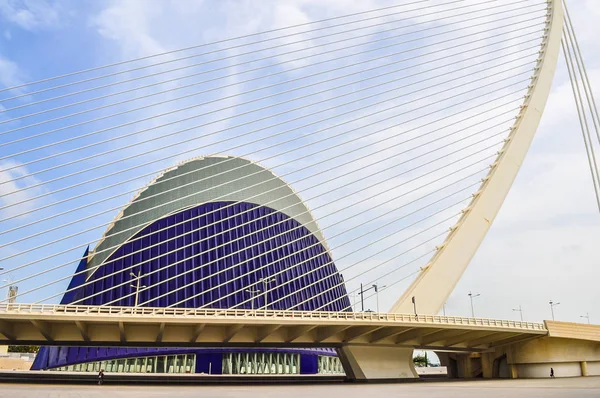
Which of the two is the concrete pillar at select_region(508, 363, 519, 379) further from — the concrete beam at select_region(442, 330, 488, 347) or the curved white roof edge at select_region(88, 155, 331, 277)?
the curved white roof edge at select_region(88, 155, 331, 277)

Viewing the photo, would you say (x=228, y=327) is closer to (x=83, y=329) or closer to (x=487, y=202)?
(x=83, y=329)

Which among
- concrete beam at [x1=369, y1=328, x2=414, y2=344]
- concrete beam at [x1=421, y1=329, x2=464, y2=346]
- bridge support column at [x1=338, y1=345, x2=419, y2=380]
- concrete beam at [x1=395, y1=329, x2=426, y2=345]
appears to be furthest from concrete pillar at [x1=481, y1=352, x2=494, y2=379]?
concrete beam at [x1=369, y1=328, x2=414, y2=344]

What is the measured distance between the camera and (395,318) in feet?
97.6

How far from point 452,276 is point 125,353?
98.3ft

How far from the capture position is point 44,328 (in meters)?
25.6

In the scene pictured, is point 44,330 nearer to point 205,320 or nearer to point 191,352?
point 205,320

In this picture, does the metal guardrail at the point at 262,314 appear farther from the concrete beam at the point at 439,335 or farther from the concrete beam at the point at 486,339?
the concrete beam at the point at 486,339

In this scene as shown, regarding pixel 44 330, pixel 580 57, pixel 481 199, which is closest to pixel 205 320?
pixel 44 330

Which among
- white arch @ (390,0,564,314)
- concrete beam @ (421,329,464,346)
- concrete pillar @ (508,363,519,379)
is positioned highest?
white arch @ (390,0,564,314)

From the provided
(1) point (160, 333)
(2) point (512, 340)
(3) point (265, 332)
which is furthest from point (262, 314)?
(2) point (512, 340)

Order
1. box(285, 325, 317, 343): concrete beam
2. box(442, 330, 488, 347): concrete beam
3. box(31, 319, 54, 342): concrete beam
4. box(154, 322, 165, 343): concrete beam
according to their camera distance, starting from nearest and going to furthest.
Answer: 1. box(31, 319, 54, 342): concrete beam
2. box(154, 322, 165, 343): concrete beam
3. box(285, 325, 317, 343): concrete beam
4. box(442, 330, 488, 347): concrete beam

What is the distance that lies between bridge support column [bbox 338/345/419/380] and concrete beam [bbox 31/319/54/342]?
17470mm

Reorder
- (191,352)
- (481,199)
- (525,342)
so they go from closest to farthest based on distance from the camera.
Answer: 1. (481,199)
2. (525,342)
3. (191,352)

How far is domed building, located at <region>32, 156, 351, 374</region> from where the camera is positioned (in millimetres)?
46969
